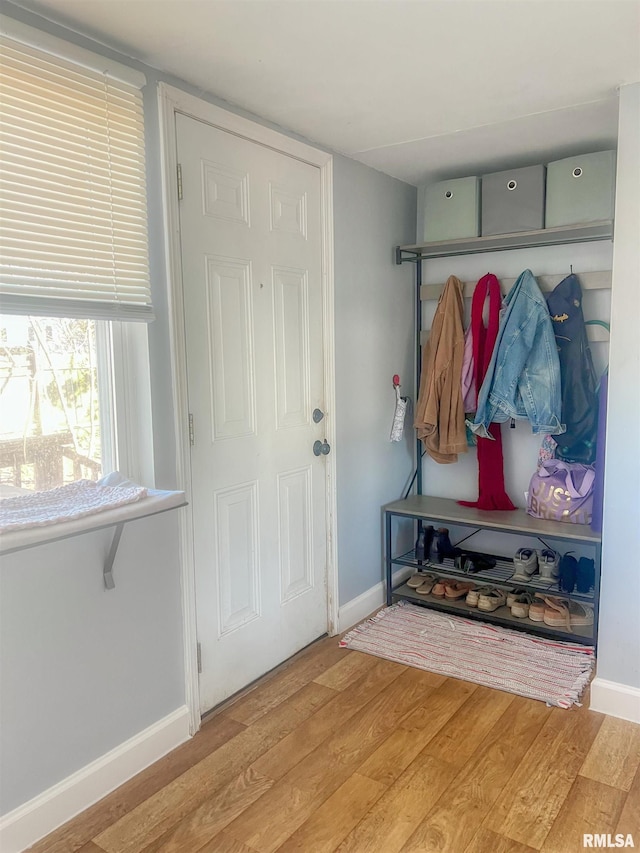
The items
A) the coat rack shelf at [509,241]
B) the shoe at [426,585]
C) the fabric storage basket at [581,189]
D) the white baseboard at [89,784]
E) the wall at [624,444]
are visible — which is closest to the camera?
the white baseboard at [89,784]

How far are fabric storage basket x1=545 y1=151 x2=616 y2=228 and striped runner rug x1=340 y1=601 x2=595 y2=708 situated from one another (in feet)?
6.25

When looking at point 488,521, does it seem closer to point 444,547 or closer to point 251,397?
point 444,547

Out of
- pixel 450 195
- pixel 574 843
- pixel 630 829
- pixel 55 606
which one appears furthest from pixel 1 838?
pixel 450 195

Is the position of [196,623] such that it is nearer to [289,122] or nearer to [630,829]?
[630,829]

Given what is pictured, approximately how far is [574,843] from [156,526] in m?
1.53

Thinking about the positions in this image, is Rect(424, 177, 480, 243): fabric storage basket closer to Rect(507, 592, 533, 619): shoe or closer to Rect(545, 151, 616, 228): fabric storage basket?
Rect(545, 151, 616, 228): fabric storage basket

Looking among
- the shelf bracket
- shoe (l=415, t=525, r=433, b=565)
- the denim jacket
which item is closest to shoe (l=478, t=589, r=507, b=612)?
shoe (l=415, t=525, r=433, b=565)

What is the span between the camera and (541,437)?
3.30 m

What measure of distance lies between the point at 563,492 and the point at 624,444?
776 mm

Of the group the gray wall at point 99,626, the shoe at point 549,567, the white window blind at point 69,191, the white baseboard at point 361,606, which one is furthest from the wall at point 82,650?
the shoe at point 549,567

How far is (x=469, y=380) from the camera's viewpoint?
3.23 meters

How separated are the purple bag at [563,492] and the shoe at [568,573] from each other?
20 cm

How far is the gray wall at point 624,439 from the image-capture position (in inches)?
86.4

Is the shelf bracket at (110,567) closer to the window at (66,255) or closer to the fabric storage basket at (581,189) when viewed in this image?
the window at (66,255)
